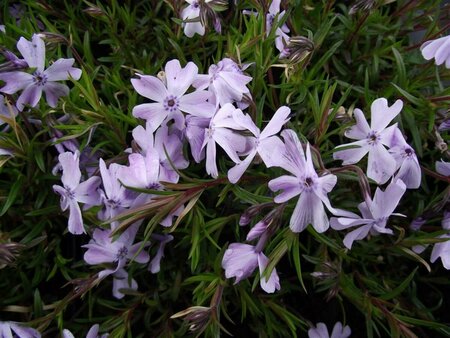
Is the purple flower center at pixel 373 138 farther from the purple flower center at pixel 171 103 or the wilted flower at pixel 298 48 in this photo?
the purple flower center at pixel 171 103

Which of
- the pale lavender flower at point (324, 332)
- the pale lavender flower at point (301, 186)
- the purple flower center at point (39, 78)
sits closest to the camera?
the pale lavender flower at point (301, 186)

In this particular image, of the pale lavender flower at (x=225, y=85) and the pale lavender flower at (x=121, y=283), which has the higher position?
the pale lavender flower at (x=225, y=85)

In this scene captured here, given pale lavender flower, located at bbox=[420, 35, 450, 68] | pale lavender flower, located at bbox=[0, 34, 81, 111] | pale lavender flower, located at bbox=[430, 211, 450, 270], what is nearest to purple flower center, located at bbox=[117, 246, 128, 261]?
pale lavender flower, located at bbox=[0, 34, 81, 111]

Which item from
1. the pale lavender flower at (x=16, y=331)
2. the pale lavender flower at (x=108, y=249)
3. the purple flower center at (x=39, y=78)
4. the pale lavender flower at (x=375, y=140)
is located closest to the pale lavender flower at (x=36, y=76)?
the purple flower center at (x=39, y=78)

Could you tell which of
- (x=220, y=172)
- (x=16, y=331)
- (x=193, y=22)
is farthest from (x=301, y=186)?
(x=16, y=331)

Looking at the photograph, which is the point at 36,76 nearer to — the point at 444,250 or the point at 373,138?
the point at 373,138

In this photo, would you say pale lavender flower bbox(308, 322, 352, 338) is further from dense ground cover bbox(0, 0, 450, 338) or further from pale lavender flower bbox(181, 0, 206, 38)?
pale lavender flower bbox(181, 0, 206, 38)
